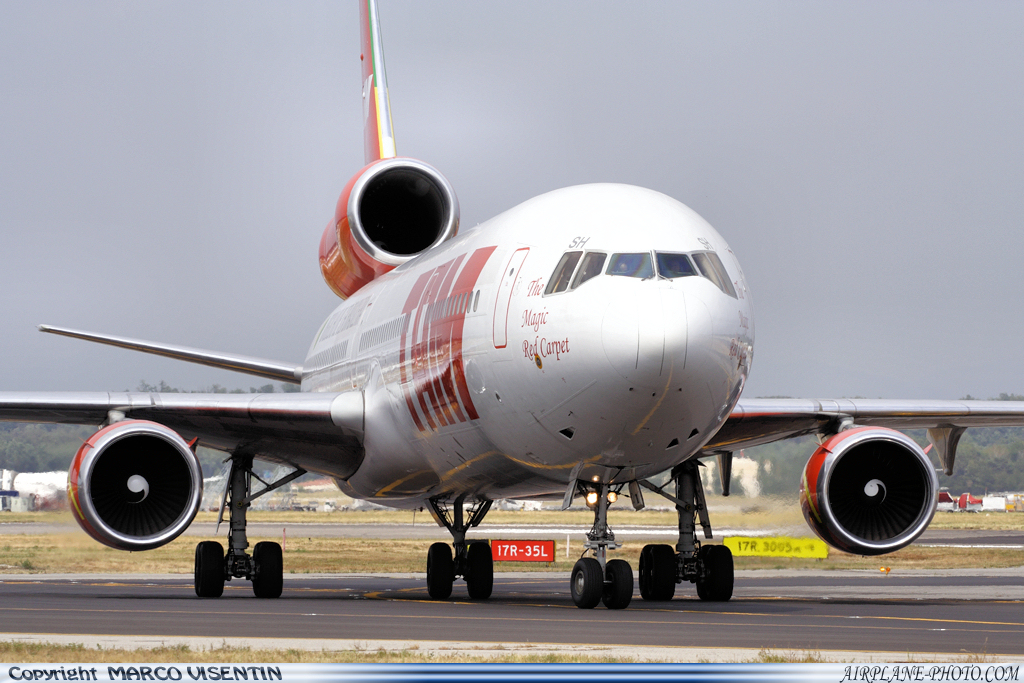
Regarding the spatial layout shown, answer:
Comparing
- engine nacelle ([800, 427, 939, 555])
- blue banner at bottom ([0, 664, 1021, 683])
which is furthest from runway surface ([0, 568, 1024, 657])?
blue banner at bottom ([0, 664, 1021, 683])

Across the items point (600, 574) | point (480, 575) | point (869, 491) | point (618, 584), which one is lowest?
point (480, 575)

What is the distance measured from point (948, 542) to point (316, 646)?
35.4 m

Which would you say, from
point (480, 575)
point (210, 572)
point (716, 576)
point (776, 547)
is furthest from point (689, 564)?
point (776, 547)

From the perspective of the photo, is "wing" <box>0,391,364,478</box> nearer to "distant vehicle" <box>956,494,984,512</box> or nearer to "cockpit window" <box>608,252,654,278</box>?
"cockpit window" <box>608,252,654,278</box>

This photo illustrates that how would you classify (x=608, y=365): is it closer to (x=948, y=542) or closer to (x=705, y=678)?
(x=705, y=678)

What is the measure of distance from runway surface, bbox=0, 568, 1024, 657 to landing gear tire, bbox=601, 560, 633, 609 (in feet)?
0.47

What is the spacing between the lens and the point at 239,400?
60.0 feet

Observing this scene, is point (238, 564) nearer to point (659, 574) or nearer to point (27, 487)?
point (659, 574)

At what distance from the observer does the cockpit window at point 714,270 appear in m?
13.0

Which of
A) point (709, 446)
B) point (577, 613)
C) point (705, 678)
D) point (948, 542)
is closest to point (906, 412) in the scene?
point (709, 446)

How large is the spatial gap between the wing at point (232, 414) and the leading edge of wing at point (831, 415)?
5.20 metres

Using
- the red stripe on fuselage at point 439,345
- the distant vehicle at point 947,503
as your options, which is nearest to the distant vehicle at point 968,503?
the distant vehicle at point 947,503

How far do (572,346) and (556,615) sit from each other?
3145mm

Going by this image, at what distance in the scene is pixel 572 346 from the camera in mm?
12711
